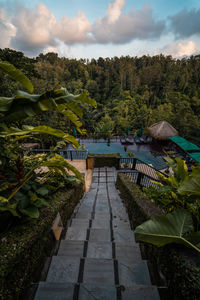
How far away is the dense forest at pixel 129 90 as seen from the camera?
1585 cm

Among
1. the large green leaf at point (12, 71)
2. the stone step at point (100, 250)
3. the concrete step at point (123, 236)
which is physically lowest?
the concrete step at point (123, 236)

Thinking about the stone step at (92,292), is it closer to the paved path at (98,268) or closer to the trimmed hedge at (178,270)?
the paved path at (98,268)

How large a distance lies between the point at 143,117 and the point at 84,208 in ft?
67.4

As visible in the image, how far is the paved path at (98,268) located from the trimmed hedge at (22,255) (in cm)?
18

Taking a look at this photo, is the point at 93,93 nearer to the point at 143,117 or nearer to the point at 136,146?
the point at 143,117

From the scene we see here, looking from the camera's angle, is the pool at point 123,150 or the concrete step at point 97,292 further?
the pool at point 123,150

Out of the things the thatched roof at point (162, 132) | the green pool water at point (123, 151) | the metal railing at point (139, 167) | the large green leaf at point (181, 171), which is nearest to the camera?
the large green leaf at point (181, 171)

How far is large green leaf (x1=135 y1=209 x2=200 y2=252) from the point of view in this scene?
1108 millimetres

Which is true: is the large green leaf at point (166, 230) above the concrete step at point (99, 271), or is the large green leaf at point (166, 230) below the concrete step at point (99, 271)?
above

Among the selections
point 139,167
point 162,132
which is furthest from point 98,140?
point 139,167

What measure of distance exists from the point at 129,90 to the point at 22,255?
37.7 metres

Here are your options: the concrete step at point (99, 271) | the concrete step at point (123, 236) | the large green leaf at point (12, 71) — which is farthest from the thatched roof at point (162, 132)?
the large green leaf at point (12, 71)

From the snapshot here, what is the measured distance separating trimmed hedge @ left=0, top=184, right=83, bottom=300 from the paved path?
182mm

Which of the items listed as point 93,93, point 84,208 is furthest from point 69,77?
point 84,208
